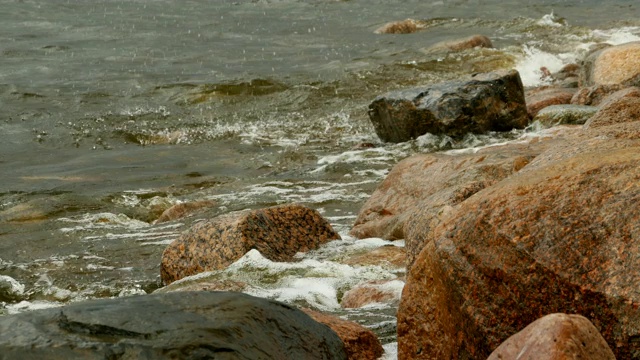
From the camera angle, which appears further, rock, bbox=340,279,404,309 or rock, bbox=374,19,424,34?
rock, bbox=374,19,424,34

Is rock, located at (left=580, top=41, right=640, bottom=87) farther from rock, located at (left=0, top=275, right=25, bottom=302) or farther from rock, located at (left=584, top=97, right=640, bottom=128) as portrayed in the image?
rock, located at (left=0, top=275, right=25, bottom=302)

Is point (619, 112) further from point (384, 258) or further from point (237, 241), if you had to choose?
point (237, 241)

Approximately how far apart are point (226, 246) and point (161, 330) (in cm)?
439

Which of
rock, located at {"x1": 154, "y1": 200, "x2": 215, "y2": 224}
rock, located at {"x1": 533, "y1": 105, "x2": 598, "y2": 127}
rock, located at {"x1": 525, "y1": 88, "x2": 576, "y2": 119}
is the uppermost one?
rock, located at {"x1": 533, "y1": 105, "x2": 598, "y2": 127}

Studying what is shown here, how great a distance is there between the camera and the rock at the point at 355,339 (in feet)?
16.9

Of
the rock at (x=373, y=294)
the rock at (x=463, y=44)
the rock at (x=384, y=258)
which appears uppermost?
the rock at (x=373, y=294)

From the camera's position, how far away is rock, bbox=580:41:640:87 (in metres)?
14.4

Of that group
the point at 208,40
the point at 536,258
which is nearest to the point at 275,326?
the point at 536,258

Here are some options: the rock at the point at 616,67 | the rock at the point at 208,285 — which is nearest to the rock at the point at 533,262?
the rock at the point at 208,285

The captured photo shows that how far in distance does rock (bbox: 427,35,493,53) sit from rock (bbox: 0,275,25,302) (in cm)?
1416

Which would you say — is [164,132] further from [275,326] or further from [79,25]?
[275,326]

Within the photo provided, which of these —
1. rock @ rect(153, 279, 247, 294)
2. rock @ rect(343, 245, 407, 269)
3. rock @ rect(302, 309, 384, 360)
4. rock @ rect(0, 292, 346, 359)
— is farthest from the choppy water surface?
rock @ rect(0, 292, 346, 359)

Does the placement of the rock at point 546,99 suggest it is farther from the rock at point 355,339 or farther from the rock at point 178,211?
the rock at point 355,339

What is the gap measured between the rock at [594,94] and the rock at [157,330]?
10.0 metres
